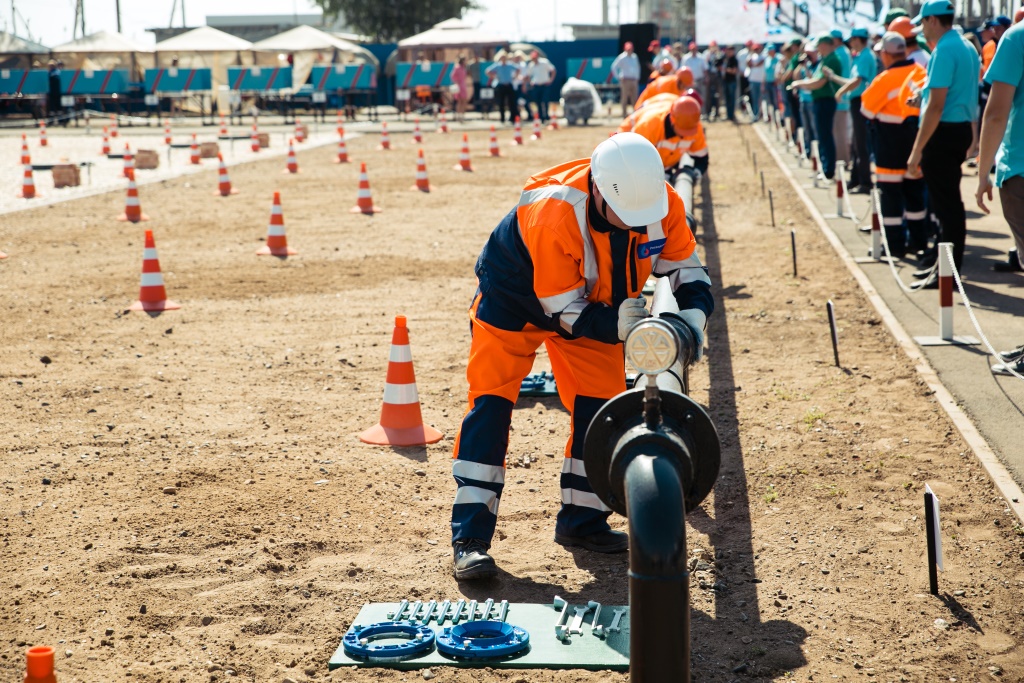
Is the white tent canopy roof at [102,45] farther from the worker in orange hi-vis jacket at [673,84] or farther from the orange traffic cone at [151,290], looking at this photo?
the orange traffic cone at [151,290]

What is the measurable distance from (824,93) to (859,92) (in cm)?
119

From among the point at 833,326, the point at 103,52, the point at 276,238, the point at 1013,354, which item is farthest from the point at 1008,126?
the point at 103,52

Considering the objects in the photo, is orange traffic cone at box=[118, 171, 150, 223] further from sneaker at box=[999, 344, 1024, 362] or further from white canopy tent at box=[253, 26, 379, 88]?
white canopy tent at box=[253, 26, 379, 88]

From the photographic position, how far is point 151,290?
9.95m

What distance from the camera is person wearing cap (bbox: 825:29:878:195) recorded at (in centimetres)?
1403

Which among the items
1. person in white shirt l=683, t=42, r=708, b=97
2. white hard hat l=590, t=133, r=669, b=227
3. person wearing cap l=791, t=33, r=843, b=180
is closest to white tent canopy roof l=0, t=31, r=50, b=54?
person in white shirt l=683, t=42, r=708, b=97

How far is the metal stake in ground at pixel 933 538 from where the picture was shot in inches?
167

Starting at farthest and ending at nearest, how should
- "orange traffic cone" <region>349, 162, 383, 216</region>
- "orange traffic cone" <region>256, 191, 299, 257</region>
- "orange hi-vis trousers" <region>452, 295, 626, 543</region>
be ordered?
"orange traffic cone" <region>349, 162, 383, 216</region>, "orange traffic cone" <region>256, 191, 299, 257</region>, "orange hi-vis trousers" <region>452, 295, 626, 543</region>

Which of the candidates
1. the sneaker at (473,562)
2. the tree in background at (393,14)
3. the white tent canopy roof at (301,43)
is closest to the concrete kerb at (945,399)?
the sneaker at (473,562)

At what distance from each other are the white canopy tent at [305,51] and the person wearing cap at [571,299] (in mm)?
40094

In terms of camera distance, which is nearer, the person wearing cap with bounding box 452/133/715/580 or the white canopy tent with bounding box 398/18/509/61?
the person wearing cap with bounding box 452/133/715/580

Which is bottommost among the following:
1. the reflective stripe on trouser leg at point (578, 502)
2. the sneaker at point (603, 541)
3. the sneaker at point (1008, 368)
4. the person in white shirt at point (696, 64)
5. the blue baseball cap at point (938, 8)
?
the sneaker at point (603, 541)

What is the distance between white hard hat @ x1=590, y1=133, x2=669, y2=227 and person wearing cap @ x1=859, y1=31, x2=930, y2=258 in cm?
693

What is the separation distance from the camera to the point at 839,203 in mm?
14016
